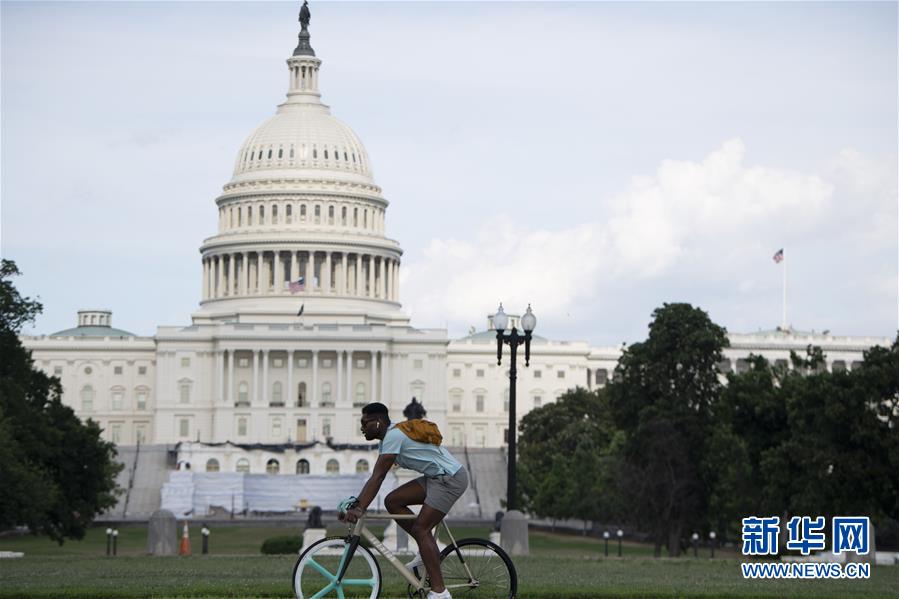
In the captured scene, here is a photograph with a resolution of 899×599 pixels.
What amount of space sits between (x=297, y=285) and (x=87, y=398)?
804 inches

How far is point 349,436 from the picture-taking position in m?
147

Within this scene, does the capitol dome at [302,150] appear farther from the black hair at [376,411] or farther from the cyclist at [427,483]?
the cyclist at [427,483]

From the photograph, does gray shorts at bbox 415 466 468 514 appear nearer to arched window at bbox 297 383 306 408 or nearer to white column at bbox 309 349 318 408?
white column at bbox 309 349 318 408

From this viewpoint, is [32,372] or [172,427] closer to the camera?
[32,372]

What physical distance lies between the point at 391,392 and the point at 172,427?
687 inches

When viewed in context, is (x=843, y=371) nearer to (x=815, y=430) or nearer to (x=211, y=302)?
(x=815, y=430)

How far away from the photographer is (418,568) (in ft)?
63.7

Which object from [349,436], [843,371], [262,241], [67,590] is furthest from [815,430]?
[262,241]

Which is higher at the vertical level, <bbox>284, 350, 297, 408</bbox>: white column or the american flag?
the american flag

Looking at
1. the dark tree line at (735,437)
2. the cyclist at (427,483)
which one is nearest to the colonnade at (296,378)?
the dark tree line at (735,437)

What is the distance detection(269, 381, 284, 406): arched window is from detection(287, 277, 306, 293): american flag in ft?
31.5

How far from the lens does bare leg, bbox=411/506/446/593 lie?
743 inches

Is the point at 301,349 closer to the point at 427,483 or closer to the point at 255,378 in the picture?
the point at 255,378

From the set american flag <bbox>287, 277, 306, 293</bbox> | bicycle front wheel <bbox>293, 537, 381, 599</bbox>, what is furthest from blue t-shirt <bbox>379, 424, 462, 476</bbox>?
american flag <bbox>287, 277, 306, 293</bbox>
